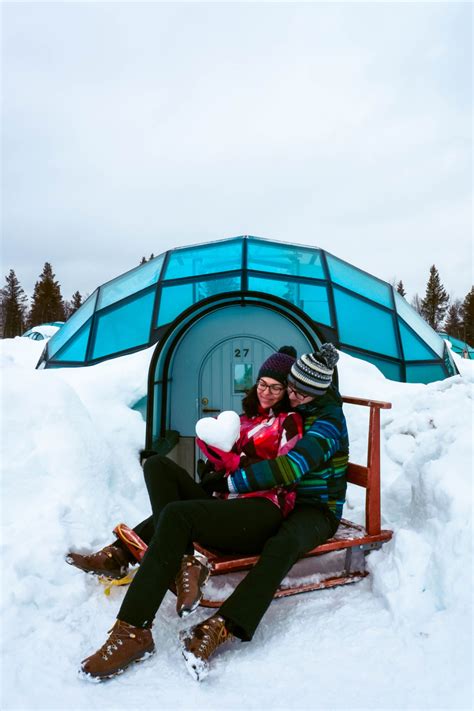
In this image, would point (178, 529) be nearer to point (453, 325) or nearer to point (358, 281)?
point (358, 281)

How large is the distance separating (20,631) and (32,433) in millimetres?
1977

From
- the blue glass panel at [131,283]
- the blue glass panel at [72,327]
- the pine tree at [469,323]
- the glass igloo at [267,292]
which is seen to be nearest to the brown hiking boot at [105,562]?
the glass igloo at [267,292]

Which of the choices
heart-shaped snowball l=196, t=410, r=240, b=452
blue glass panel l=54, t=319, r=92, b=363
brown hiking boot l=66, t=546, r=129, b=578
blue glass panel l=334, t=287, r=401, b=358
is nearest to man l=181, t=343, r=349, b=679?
heart-shaped snowball l=196, t=410, r=240, b=452

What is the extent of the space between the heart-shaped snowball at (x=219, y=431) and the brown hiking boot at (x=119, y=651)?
3.42ft

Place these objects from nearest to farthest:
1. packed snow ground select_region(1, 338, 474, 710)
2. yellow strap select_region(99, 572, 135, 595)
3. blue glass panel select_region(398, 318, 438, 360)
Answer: packed snow ground select_region(1, 338, 474, 710) < yellow strap select_region(99, 572, 135, 595) < blue glass panel select_region(398, 318, 438, 360)

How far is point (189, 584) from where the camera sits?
252cm

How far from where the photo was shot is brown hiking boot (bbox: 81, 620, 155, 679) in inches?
91.4

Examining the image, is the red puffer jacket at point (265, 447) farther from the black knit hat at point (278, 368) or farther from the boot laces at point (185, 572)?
the boot laces at point (185, 572)

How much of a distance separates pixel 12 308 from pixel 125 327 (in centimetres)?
4709

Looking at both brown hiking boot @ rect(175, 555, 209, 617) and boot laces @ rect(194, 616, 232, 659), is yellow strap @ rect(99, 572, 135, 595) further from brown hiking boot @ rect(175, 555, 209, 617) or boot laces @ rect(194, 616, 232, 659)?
boot laces @ rect(194, 616, 232, 659)

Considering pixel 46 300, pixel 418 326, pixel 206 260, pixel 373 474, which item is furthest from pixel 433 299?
pixel 373 474

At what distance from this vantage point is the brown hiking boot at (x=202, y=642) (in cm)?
237

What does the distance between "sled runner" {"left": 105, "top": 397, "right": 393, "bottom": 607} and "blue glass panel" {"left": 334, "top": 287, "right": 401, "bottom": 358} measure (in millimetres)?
3626

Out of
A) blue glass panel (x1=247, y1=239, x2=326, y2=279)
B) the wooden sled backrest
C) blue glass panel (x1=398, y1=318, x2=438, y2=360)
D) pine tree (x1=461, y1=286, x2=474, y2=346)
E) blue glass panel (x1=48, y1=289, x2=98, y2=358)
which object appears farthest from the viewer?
pine tree (x1=461, y1=286, x2=474, y2=346)
